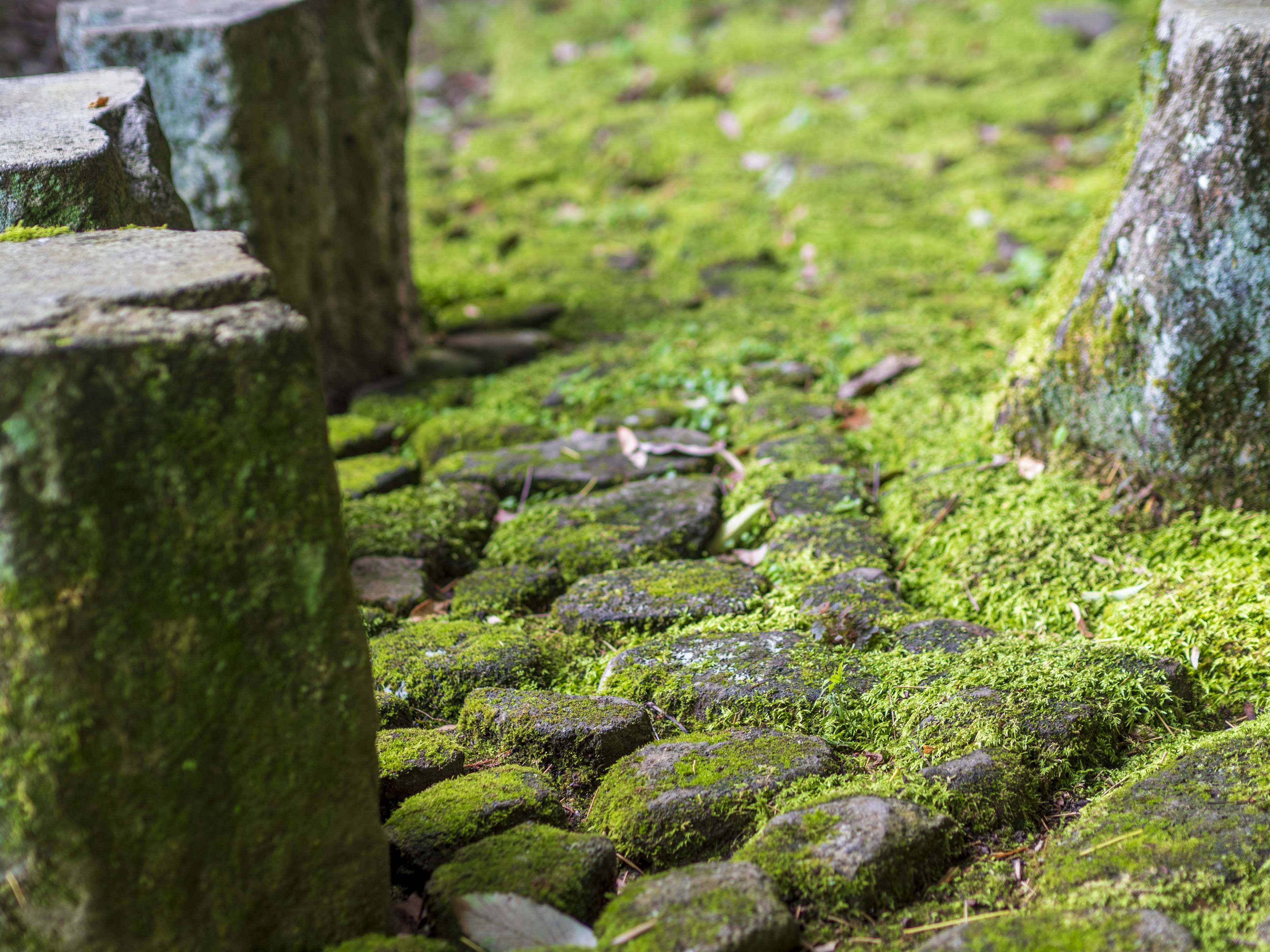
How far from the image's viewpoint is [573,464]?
321 cm

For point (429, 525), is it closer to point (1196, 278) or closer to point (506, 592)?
point (506, 592)

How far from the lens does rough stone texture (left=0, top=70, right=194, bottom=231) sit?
1.97m

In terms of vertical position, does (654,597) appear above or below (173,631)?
below

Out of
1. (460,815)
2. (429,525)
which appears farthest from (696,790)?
(429,525)

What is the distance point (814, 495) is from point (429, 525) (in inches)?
45.2

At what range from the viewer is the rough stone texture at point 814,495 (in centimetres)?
281

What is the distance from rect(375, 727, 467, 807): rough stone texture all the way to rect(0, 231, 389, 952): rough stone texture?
395mm


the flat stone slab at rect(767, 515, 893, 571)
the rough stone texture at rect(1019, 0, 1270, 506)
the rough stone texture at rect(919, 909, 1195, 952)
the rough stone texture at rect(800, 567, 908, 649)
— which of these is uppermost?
the rough stone texture at rect(1019, 0, 1270, 506)

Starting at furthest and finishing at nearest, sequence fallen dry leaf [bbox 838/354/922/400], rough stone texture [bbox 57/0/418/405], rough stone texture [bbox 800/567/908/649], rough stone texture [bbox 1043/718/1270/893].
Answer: fallen dry leaf [bbox 838/354/922/400] < rough stone texture [bbox 57/0/418/405] < rough stone texture [bbox 800/567/908/649] < rough stone texture [bbox 1043/718/1270/893]

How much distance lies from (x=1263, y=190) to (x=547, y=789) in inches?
82.7

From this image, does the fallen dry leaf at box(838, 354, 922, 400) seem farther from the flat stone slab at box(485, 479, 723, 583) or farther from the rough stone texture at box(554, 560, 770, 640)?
the rough stone texture at box(554, 560, 770, 640)

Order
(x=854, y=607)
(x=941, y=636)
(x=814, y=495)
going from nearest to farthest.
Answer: (x=941, y=636), (x=854, y=607), (x=814, y=495)

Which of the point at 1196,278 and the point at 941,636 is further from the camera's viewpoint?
the point at 1196,278

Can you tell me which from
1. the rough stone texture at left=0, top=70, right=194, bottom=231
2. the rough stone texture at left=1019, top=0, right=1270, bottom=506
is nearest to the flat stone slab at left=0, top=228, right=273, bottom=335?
the rough stone texture at left=0, top=70, right=194, bottom=231
